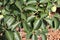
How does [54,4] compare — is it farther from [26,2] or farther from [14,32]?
[14,32]

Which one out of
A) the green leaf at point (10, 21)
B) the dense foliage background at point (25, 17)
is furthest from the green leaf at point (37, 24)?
the green leaf at point (10, 21)

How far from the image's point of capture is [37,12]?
1550 mm

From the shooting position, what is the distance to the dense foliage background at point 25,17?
58.9 inches

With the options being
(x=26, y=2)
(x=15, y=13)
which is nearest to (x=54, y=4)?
(x=26, y=2)

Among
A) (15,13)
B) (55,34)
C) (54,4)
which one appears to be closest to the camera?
(15,13)

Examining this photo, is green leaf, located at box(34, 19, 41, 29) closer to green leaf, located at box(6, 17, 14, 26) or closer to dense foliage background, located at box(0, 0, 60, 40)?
dense foliage background, located at box(0, 0, 60, 40)

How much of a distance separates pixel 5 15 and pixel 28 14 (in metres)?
0.18

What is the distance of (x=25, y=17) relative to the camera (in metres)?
1.49

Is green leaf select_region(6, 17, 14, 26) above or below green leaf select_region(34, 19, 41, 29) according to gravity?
above

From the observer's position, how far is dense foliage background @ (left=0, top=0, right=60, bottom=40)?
1.50m

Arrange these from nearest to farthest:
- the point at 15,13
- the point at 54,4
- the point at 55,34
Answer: the point at 15,13 < the point at 54,4 < the point at 55,34

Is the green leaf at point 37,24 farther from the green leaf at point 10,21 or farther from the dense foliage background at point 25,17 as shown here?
the green leaf at point 10,21

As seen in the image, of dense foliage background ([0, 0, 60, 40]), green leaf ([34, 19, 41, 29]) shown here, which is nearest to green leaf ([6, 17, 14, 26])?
dense foliage background ([0, 0, 60, 40])

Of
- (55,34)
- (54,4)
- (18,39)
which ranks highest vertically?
(54,4)
